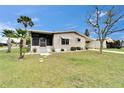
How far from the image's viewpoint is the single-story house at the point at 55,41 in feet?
57.3

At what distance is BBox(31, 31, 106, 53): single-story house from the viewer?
57.3ft

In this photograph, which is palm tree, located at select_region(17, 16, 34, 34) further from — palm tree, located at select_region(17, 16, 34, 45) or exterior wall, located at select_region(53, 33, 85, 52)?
exterior wall, located at select_region(53, 33, 85, 52)

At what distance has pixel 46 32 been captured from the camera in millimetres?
17609

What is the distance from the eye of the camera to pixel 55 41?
18.4 m

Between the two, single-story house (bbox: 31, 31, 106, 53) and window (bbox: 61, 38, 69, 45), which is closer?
single-story house (bbox: 31, 31, 106, 53)

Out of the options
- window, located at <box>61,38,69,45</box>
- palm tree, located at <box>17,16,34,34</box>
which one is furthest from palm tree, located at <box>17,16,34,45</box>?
window, located at <box>61,38,69,45</box>

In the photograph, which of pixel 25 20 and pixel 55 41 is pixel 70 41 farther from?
pixel 25 20

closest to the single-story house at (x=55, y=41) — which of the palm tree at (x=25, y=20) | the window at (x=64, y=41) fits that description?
the window at (x=64, y=41)

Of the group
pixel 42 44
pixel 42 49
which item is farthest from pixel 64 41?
pixel 42 49

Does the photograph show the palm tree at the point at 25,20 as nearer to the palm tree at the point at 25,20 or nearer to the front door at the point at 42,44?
the palm tree at the point at 25,20
